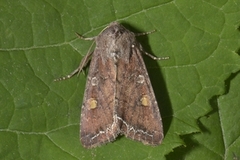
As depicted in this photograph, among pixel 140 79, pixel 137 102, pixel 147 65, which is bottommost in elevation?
pixel 137 102

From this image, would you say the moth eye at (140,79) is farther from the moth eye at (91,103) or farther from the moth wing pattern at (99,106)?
the moth eye at (91,103)

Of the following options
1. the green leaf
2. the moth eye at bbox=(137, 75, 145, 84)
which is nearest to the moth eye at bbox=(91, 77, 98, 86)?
the green leaf

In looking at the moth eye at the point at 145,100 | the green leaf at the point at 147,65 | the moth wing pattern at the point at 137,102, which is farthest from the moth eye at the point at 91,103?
the moth eye at the point at 145,100

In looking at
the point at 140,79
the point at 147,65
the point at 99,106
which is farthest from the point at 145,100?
the point at 99,106

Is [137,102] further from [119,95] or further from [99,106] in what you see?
[99,106]

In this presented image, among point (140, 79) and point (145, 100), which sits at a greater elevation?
point (140, 79)

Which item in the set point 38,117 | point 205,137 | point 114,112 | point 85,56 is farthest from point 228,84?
point 38,117

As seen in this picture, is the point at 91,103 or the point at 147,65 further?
the point at 147,65
